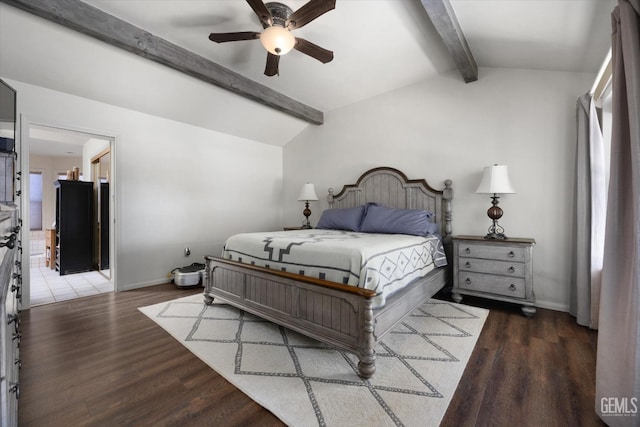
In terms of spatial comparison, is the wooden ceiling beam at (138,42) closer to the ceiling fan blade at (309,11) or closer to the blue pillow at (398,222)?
the ceiling fan blade at (309,11)

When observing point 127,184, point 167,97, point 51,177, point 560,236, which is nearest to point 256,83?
point 167,97

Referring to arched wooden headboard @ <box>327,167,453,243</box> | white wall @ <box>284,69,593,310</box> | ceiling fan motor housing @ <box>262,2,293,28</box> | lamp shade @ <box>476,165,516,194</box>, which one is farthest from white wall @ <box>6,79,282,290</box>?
lamp shade @ <box>476,165,516,194</box>

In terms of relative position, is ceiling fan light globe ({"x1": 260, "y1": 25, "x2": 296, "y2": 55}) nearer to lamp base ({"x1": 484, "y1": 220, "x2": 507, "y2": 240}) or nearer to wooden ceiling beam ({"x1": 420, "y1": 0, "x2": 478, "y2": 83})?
wooden ceiling beam ({"x1": 420, "y1": 0, "x2": 478, "y2": 83})

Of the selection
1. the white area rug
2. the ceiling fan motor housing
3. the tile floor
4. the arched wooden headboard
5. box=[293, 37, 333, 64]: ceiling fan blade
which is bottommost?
the tile floor

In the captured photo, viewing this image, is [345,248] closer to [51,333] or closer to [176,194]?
[51,333]

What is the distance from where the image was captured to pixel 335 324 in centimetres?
204

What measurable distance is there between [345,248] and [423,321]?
1.26 metres

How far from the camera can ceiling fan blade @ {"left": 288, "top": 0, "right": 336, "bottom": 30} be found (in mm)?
2078

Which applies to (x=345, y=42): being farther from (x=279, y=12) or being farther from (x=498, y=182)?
(x=498, y=182)

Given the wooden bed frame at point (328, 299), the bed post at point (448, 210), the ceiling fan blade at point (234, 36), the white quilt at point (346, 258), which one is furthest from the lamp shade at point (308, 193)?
the ceiling fan blade at point (234, 36)

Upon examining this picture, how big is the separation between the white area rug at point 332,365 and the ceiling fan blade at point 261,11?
2.59 meters

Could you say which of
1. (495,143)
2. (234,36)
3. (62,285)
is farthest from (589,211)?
(62,285)

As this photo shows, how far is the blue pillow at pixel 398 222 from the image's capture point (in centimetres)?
331

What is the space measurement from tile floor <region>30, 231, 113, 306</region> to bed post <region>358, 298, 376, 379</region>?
11.7ft
